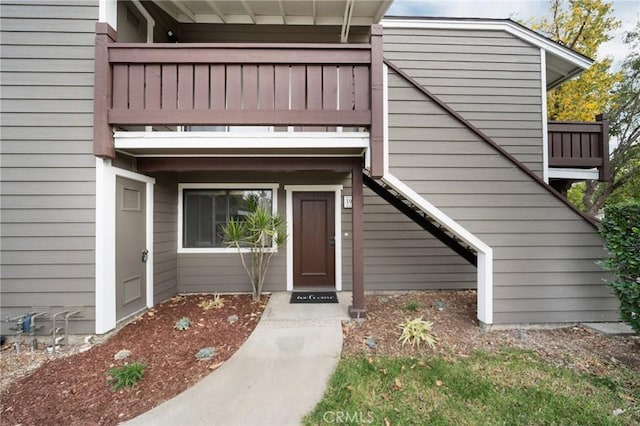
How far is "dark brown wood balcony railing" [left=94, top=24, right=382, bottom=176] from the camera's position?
3.21 metres

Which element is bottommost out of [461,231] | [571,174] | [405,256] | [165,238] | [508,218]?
[405,256]

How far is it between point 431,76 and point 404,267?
11.8 feet

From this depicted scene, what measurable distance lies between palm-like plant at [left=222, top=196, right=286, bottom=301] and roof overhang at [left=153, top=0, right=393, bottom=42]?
3.11m

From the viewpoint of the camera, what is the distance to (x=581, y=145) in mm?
5102

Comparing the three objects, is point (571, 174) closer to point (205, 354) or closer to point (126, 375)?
point (205, 354)

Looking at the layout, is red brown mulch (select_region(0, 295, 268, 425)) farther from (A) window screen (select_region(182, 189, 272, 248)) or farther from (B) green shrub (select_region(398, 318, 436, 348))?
(B) green shrub (select_region(398, 318, 436, 348))

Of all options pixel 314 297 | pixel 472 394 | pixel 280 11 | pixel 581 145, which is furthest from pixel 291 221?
pixel 581 145

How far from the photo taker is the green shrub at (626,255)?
9.50 feet

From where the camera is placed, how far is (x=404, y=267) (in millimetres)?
5160

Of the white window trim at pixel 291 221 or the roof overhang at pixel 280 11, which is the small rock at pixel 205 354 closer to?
the white window trim at pixel 291 221

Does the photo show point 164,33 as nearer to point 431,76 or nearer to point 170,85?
point 170,85

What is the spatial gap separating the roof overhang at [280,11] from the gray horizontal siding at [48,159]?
5.34 feet

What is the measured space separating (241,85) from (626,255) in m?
4.62

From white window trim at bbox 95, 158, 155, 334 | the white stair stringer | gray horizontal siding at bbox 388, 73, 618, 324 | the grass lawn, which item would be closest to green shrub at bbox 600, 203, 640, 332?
gray horizontal siding at bbox 388, 73, 618, 324
